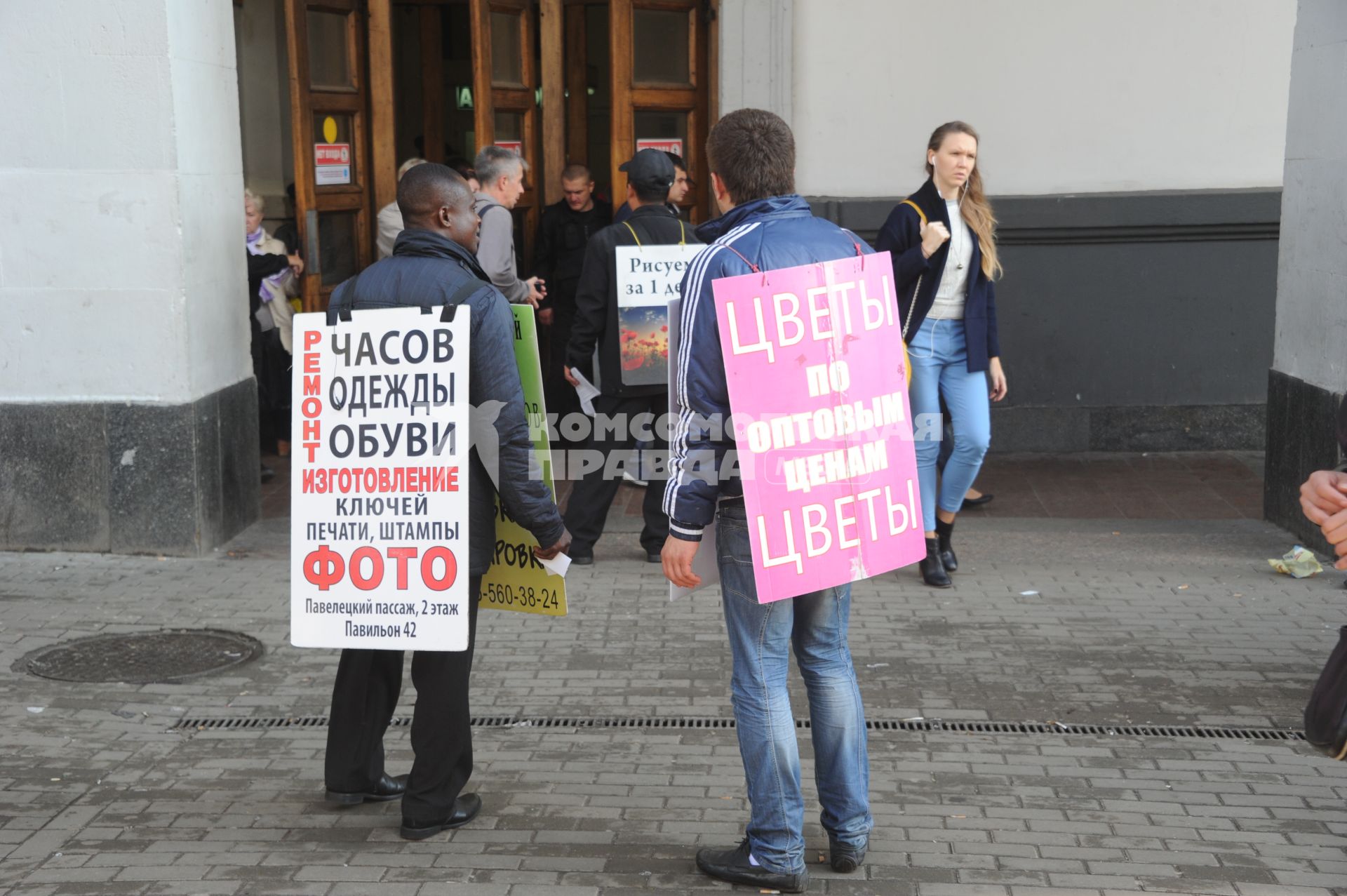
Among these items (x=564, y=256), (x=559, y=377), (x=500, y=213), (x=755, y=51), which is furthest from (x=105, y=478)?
(x=755, y=51)

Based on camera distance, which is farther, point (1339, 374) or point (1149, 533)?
point (1149, 533)

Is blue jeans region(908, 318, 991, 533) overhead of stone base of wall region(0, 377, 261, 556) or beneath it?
overhead

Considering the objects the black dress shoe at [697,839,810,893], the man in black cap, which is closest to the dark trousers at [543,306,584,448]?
the man in black cap

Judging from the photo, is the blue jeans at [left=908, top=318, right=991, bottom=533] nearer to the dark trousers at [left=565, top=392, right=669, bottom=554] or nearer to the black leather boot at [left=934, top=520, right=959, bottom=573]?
the black leather boot at [left=934, top=520, right=959, bottom=573]

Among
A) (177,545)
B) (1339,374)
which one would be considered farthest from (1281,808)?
(177,545)

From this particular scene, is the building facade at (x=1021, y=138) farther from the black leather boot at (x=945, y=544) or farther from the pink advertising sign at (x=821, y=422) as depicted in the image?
the pink advertising sign at (x=821, y=422)

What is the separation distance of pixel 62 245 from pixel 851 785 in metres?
4.91

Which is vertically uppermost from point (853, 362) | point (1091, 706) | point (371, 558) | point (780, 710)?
point (853, 362)

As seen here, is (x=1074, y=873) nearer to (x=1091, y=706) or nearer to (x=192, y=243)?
(x=1091, y=706)

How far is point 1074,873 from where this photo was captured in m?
4.00

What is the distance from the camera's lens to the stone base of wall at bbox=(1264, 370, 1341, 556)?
7.07m

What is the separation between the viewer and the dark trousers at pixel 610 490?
22.9ft

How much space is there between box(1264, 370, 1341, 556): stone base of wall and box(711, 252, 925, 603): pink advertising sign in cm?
377

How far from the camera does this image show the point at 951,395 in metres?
6.58
